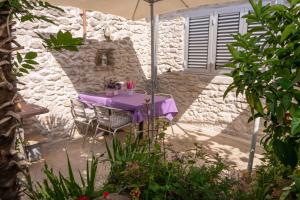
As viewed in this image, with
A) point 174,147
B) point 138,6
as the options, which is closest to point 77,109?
point 174,147

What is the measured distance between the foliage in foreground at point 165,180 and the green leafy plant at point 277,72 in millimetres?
669

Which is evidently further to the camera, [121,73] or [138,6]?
[121,73]

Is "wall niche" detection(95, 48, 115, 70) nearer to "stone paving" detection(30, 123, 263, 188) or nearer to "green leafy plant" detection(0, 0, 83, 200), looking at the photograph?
"stone paving" detection(30, 123, 263, 188)

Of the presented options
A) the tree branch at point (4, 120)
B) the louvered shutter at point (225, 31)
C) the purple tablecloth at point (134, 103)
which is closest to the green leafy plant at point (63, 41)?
the tree branch at point (4, 120)

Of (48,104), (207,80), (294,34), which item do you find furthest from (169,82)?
(294,34)

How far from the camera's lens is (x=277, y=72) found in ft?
3.02

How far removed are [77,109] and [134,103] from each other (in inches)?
44.3

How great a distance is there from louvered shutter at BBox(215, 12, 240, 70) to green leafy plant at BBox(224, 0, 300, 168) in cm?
335

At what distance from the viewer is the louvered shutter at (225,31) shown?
4.23 metres

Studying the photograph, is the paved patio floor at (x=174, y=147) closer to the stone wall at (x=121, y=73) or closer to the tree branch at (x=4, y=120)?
the stone wall at (x=121, y=73)

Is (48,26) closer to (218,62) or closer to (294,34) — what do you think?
(218,62)

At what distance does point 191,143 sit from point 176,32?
7.64ft

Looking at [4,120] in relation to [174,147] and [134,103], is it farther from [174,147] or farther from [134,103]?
[174,147]

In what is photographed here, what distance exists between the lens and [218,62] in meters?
4.58
